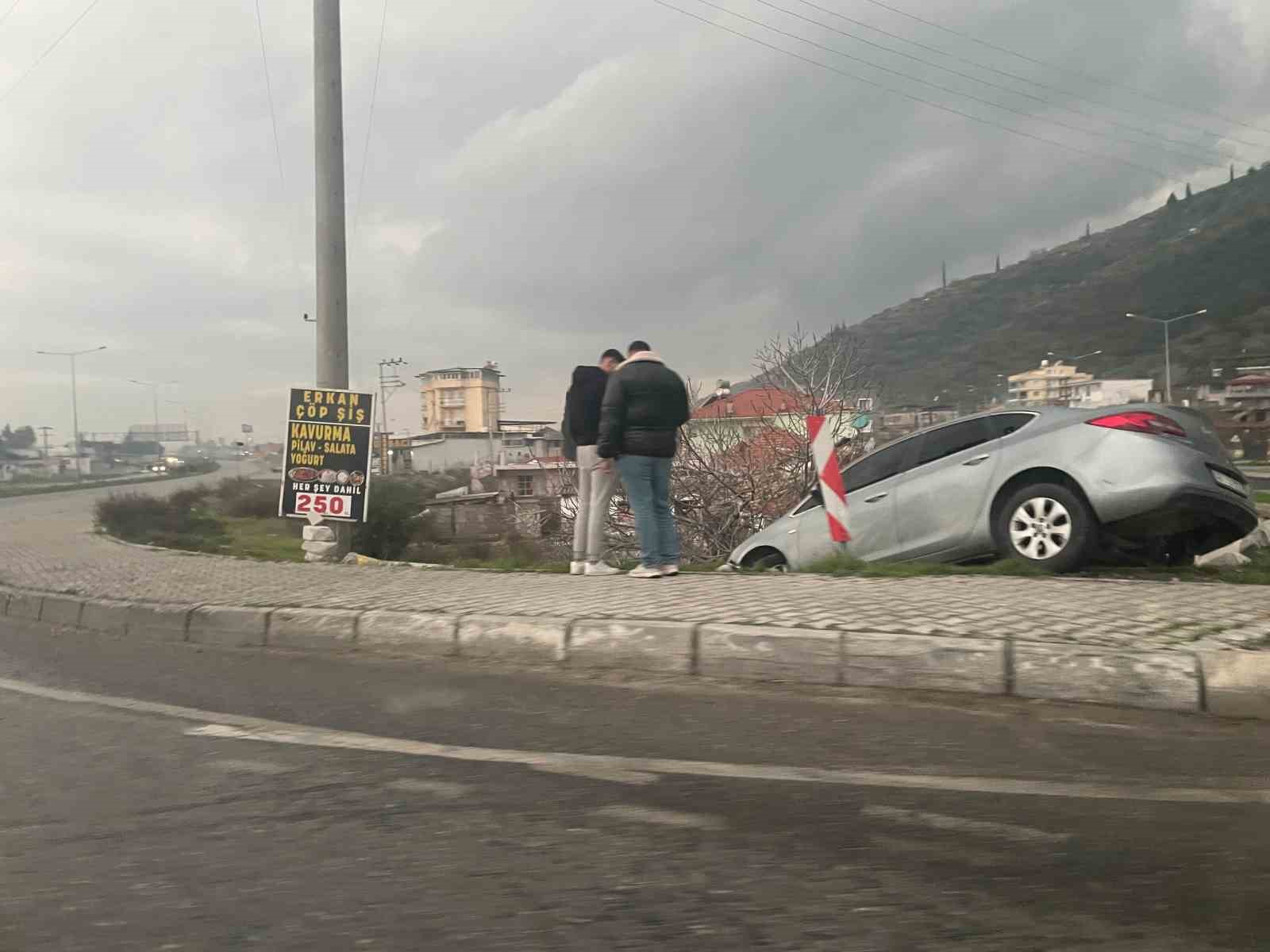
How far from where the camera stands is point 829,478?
8.18 m

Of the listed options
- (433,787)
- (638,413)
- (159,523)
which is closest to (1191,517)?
(638,413)

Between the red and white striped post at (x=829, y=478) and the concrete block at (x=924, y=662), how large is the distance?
3308 millimetres

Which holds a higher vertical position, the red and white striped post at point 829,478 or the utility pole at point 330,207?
the utility pole at point 330,207

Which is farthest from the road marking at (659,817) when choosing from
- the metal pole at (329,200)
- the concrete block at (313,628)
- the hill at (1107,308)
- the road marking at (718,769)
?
the hill at (1107,308)

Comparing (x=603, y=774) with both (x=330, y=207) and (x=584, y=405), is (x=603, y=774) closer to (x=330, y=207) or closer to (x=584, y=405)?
(x=584, y=405)

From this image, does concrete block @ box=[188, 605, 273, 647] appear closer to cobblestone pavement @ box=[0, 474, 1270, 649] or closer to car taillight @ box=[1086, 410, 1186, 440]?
cobblestone pavement @ box=[0, 474, 1270, 649]

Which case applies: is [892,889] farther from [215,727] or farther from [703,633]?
[215,727]

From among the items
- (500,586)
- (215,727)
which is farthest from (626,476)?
(215,727)

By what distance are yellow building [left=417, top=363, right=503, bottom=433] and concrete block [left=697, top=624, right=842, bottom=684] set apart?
93.4m

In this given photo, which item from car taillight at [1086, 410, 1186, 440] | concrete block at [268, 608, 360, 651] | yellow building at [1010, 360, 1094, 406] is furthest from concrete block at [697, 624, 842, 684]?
yellow building at [1010, 360, 1094, 406]

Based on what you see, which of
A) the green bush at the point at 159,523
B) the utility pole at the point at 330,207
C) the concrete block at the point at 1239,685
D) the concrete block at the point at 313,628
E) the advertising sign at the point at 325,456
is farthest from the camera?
the green bush at the point at 159,523

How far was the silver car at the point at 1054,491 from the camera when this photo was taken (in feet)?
22.2

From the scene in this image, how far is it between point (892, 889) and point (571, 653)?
129 inches

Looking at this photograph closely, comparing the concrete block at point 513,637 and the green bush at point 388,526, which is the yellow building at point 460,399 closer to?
the green bush at point 388,526
